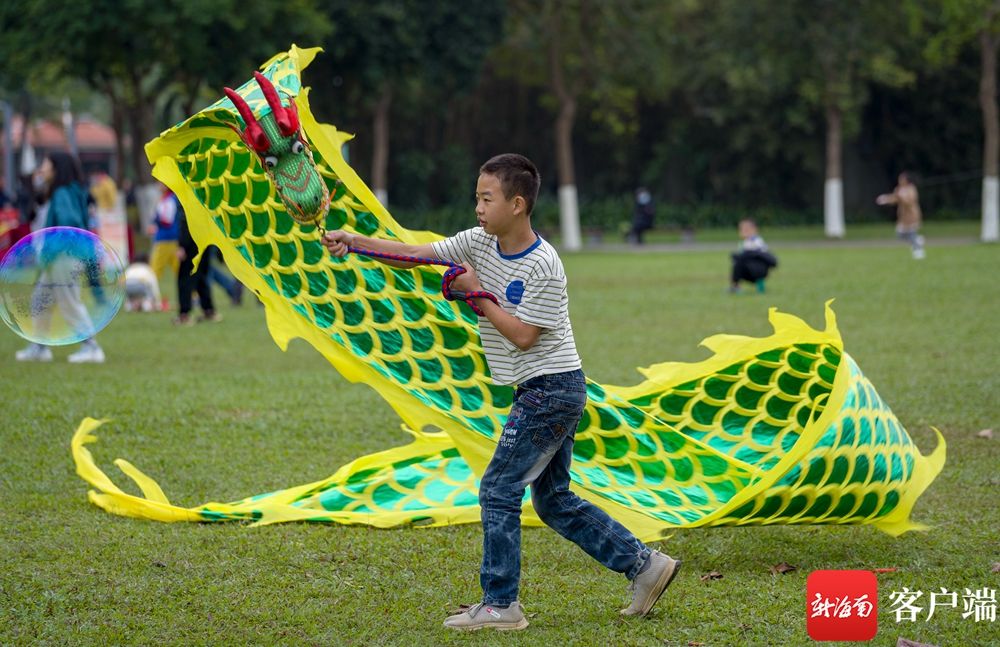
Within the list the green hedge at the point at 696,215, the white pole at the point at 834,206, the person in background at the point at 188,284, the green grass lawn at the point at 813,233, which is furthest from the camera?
the green hedge at the point at 696,215

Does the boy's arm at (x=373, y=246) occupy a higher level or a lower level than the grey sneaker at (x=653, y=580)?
higher

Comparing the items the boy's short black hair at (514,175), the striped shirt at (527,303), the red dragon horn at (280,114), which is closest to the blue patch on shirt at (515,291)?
the striped shirt at (527,303)

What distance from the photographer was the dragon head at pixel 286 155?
4.47m

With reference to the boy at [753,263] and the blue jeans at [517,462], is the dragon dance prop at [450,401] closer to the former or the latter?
the blue jeans at [517,462]

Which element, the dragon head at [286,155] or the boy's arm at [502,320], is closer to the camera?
the boy's arm at [502,320]

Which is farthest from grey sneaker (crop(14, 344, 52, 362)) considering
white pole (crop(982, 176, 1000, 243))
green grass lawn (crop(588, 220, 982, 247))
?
green grass lawn (crop(588, 220, 982, 247))

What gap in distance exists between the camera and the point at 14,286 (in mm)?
5664

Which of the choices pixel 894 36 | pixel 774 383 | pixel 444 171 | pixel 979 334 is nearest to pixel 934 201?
pixel 894 36

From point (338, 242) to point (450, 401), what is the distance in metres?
1.34

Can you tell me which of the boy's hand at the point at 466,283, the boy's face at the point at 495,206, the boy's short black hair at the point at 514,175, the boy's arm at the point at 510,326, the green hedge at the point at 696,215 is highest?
the boy's short black hair at the point at 514,175

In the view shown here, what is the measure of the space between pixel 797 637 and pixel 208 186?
3125 mm

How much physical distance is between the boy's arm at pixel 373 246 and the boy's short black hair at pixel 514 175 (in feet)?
1.48

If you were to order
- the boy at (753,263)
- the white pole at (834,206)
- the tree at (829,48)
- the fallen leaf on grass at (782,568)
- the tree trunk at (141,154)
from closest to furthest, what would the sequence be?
the fallen leaf on grass at (782,568), the boy at (753,263), the tree trunk at (141,154), the tree at (829,48), the white pole at (834,206)

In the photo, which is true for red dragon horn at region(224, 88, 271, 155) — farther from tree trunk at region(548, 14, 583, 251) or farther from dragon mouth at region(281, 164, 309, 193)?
→ tree trunk at region(548, 14, 583, 251)
